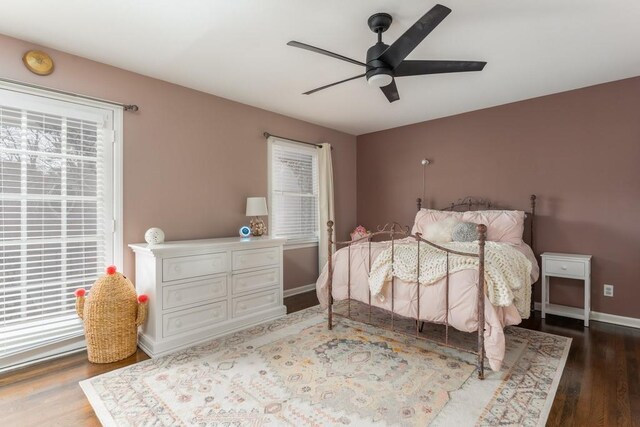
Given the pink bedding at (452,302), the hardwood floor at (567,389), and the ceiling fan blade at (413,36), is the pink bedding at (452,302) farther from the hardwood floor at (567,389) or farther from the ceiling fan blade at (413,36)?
the ceiling fan blade at (413,36)

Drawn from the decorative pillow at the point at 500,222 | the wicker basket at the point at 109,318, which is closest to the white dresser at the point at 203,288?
the wicker basket at the point at 109,318

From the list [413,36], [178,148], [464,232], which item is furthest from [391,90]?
[178,148]

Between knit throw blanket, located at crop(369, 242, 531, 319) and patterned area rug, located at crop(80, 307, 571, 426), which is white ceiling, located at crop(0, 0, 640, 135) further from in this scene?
patterned area rug, located at crop(80, 307, 571, 426)

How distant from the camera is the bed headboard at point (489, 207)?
12.8ft

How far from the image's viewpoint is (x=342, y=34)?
8.16 ft

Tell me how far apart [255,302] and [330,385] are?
1.44m

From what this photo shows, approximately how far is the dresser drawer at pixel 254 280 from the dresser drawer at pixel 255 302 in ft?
0.24

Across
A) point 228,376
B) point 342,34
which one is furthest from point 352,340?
point 342,34

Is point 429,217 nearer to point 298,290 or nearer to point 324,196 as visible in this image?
point 324,196

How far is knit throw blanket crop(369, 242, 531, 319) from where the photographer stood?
2.30 metres

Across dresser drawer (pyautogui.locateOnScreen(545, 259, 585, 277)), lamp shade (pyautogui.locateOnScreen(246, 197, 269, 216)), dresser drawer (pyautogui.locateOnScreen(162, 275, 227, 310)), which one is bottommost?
dresser drawer (pyautogui.locateOnScreen(162, 275, 227, 310))

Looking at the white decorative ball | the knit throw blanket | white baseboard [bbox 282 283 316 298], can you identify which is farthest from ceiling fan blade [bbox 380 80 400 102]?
white baseboard [bbox 282 283 316 298]

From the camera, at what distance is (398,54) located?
85.4 inches

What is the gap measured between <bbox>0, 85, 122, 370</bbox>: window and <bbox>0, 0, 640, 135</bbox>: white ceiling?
0.61 metres
